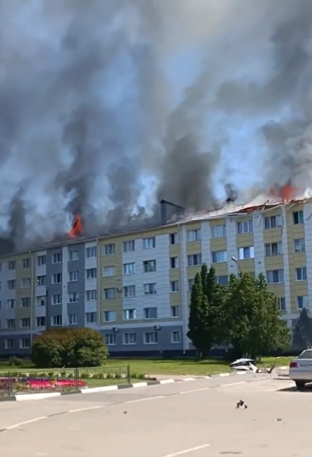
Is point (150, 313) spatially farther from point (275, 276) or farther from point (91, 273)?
point (275, 276)

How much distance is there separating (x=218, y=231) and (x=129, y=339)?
1471 centimetres

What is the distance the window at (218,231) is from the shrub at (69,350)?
879 inches

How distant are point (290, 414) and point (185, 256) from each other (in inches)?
1878

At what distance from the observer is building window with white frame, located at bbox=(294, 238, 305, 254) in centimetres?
5469

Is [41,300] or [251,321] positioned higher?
[41,300]

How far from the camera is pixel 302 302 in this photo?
53906 mm

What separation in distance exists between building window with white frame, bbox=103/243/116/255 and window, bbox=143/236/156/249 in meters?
4.01

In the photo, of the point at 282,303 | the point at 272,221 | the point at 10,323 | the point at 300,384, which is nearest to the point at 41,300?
the point at 10,323

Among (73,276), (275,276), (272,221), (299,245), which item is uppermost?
(272,221)

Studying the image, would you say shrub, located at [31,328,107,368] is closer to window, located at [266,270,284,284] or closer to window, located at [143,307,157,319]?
window, located at [266,270,284,284]

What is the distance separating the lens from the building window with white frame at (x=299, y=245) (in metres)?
54.7

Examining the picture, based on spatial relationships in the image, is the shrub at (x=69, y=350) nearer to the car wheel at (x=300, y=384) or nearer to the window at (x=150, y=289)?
the car wheel at (x=300, y=384)

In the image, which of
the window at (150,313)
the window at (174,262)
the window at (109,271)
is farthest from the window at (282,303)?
the window at (109,271)

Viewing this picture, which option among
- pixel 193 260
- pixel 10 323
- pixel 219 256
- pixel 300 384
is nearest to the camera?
pixel 300 384
